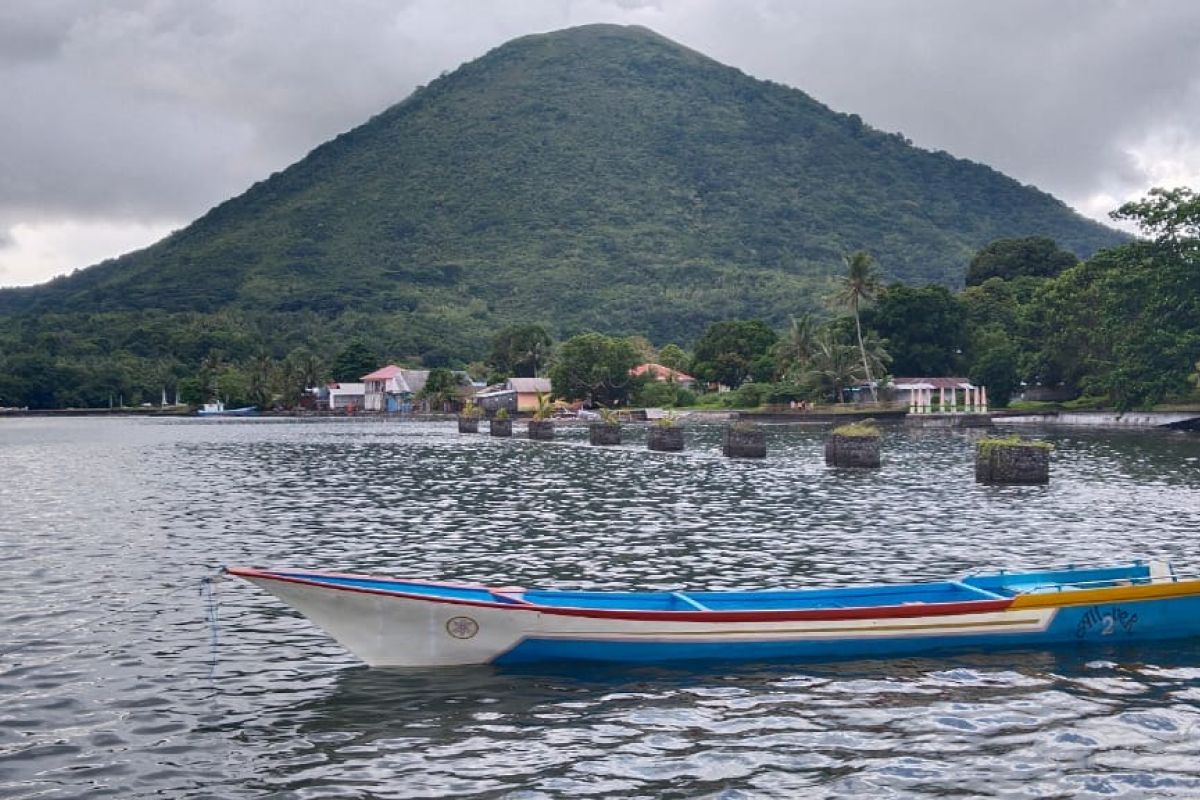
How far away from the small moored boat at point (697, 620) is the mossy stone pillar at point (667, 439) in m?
51.4

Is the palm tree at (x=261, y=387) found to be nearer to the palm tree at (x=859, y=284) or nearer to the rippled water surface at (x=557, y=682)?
the palm tree at (x=859, y=284)

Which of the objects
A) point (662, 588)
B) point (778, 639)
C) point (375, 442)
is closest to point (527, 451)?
point (375, 442)

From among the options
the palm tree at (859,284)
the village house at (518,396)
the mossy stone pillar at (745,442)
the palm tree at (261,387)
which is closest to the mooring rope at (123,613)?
the mossy stone pillar at (745,442)

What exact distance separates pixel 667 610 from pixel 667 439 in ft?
175

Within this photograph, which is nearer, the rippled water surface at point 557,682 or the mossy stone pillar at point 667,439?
the rippled water surface at point 557,682

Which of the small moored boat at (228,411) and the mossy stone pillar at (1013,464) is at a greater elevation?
the small moored boat at (228,411)

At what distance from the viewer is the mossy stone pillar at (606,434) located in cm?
7744

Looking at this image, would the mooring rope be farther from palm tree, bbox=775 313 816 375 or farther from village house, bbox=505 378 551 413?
village house, bbox=505 378 551 413

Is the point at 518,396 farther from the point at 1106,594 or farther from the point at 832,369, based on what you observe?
the point at 1106,594

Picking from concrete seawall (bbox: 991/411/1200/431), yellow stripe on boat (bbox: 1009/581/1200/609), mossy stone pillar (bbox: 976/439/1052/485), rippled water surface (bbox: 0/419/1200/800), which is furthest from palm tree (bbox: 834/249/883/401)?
yellow stripe on boat (bbox: 1009/581/1200/609)

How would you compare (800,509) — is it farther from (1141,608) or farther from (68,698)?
(68,698)

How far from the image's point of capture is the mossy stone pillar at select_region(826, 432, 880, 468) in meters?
53.6

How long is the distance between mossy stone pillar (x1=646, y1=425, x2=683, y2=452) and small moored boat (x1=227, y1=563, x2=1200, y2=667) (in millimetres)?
51376

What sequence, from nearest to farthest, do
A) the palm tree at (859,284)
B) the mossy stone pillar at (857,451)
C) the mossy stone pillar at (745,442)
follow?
the mossy stone pillar at (857,451)
the mossy stone pillar at (745,442)
the palm tree at (859,284)
